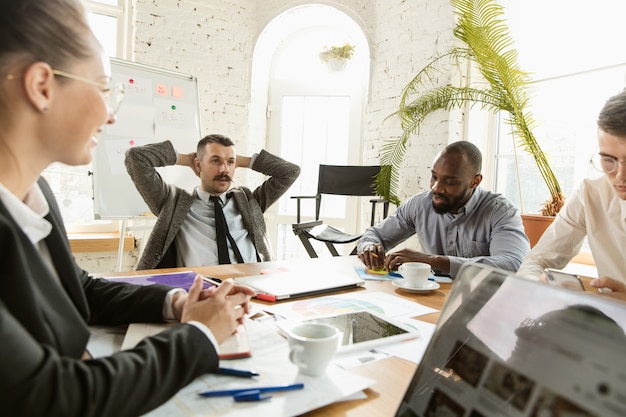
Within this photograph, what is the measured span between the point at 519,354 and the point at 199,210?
6.09 feet

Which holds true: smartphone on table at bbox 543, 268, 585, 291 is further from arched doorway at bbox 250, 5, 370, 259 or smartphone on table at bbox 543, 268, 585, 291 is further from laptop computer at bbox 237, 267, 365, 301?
arched doorway at bbox 250, 5, 370, 259

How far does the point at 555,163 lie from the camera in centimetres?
277

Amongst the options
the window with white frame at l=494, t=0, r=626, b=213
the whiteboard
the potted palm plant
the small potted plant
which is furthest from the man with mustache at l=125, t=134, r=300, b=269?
the small potted plant

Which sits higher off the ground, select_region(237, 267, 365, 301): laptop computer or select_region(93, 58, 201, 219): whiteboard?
select_region(93, 58, 201, 219): whiteboard

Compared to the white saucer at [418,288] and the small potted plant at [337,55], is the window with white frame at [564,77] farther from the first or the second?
the white saucer at [418,288]

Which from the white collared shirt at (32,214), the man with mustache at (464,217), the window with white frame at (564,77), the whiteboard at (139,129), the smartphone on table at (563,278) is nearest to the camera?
the white collared shirt at (32,214)

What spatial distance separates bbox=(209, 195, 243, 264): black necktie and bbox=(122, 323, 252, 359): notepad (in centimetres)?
117

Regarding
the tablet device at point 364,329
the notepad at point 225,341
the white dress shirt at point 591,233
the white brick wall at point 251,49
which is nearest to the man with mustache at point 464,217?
the white dress shirt at point 591,233

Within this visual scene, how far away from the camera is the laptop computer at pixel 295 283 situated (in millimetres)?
1066

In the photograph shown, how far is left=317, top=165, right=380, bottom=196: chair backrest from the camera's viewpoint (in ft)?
10.9

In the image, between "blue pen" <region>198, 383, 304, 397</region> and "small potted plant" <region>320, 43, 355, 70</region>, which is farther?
"small potted plant" <region>320, 43, 355, 70</region>

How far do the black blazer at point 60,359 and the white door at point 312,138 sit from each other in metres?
3.40

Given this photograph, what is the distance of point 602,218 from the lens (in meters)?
1.46

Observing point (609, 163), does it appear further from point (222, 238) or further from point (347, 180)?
point (347, 180)
